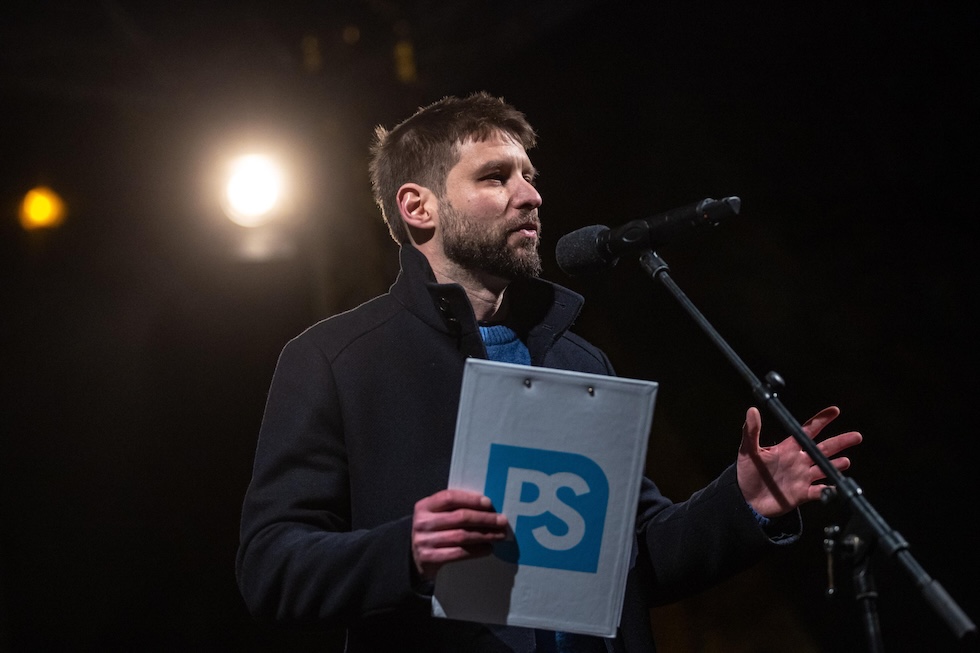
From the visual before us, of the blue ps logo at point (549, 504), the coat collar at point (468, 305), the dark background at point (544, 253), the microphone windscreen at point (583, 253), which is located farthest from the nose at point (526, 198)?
the dark background at point (544, 253)

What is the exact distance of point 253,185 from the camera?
4312 mm

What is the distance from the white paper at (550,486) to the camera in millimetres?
1366

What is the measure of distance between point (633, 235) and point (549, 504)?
1.83 feet

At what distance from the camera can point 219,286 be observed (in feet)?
14.7

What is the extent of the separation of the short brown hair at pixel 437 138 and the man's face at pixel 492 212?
46 millimetres

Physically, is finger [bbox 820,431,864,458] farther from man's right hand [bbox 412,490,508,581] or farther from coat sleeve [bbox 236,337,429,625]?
coat sleeve [bbox 236,337,429,625]

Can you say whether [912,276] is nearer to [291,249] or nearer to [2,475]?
[291,249]

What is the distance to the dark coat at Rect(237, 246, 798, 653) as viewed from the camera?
4.98 ft

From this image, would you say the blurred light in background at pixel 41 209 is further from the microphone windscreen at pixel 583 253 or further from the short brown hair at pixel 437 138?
the microphone windscreen at pixel 583 253

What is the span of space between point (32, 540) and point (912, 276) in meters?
3.90

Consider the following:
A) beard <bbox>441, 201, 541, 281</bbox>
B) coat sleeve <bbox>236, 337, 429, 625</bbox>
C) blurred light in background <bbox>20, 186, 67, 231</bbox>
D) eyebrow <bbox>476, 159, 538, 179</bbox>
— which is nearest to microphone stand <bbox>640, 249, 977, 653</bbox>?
coat sleeve <bbox>236, 337, 429, 625</bbox>

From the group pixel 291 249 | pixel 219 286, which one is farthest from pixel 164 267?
pixel 291 249

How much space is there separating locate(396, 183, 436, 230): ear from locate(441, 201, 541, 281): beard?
14 centimetres

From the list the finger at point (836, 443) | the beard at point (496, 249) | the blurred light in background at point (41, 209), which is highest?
the blurred light in background at point (41, 209)
